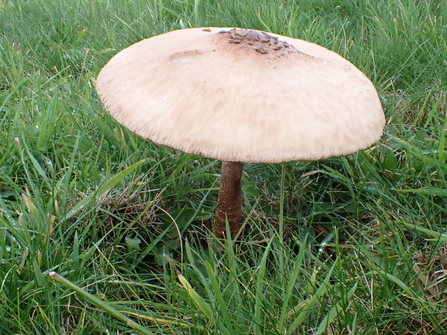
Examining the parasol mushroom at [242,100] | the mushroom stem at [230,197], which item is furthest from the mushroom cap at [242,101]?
the mushroom stem at [230,197]

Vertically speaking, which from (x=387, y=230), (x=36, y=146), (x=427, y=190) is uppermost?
(x=36, y=146)

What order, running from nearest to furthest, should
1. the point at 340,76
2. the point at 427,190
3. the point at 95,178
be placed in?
the point at 340,76 → the point at 427,190 → the point at 95,178

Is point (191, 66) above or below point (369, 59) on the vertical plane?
above

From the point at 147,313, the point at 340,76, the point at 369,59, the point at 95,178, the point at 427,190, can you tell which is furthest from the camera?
the point at 369,59

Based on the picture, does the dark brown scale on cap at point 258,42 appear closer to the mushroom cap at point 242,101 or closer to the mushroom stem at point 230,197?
the mushroom cap at point 242,101

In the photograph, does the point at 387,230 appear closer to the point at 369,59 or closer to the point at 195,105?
the point at 195,105

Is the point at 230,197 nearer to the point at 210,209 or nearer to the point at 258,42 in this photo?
the point at 210,209

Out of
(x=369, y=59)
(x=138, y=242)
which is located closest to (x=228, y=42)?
(x=138, y=242)

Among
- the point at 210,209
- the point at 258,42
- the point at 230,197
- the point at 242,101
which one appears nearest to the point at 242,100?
the point at 242,101
